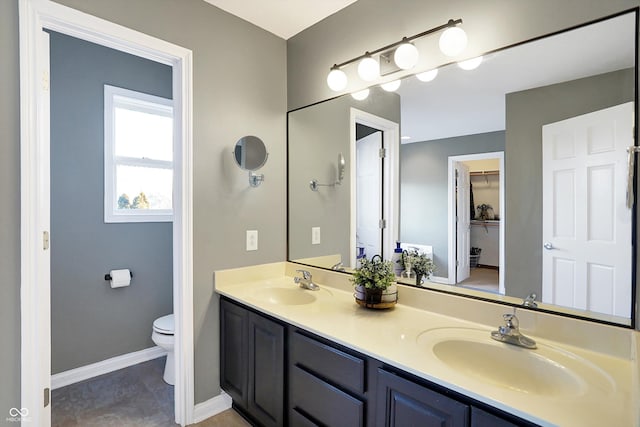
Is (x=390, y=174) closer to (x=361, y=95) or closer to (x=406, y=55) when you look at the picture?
(x=361, y=95)

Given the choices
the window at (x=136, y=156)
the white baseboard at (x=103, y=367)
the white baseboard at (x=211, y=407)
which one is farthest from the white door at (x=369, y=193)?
the white baseboard at (x=103, y=367)

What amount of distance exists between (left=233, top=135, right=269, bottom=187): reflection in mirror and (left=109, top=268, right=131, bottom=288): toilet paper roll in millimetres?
1305

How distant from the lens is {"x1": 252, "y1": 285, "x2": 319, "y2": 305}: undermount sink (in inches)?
76.1

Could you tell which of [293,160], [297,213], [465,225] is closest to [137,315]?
[297,213]

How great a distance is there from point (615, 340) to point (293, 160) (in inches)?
74.5

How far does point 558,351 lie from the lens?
112 cm

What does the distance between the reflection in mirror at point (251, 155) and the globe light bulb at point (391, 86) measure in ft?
2.78


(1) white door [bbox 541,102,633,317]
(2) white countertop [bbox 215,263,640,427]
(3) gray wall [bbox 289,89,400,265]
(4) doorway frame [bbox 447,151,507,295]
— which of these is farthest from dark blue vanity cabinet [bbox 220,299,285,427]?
(1) white door [bbox 541,102,633,317]

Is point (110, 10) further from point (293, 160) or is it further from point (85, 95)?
point (293, 160)

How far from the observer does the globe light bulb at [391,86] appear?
5.60ft

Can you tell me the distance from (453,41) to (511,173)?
2.07 ft

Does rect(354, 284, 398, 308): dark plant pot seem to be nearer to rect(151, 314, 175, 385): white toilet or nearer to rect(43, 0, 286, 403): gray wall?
rect(43, 0, 286, 403): gray wall

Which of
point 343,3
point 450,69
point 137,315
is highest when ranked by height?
A: point 343,3

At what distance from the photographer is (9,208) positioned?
133 cm
